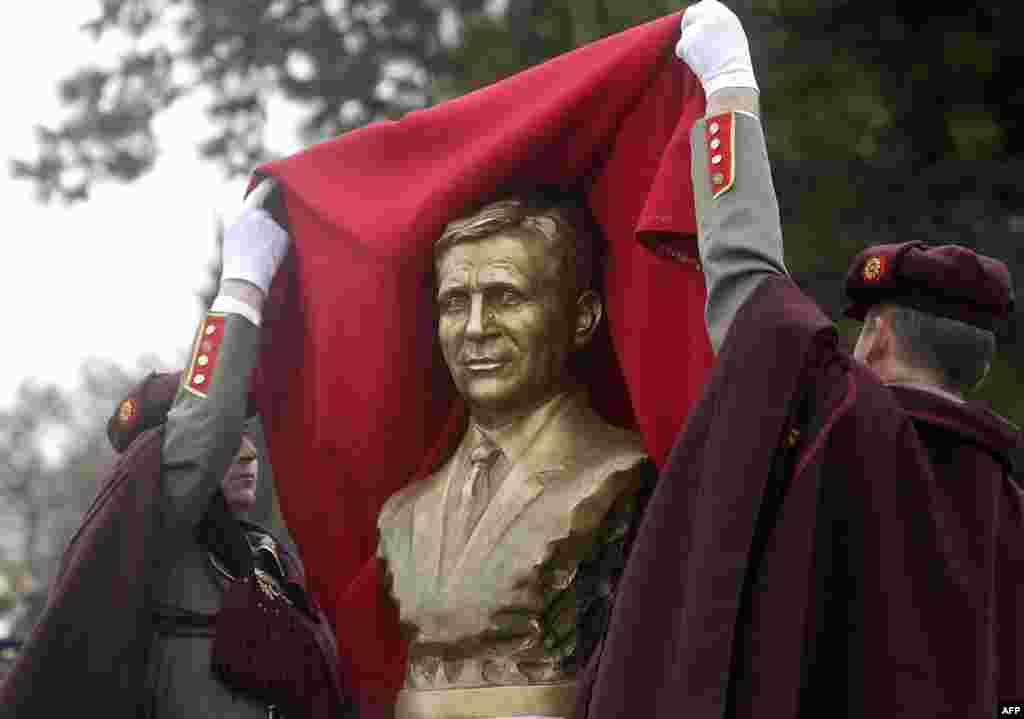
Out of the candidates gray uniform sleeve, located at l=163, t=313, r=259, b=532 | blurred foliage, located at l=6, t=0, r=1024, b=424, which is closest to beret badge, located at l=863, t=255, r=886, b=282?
gray uniform sleeve, located at l=163, t=313, r=259, b=532

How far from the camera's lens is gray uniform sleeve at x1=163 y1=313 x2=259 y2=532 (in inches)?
146

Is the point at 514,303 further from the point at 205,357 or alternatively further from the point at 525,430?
the point at 205,357

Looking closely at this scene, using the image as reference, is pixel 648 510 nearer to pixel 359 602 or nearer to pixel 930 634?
pixel 930 634

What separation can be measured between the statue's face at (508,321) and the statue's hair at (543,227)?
0.07ft

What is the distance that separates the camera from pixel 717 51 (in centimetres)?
317

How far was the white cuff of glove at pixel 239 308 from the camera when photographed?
383cm

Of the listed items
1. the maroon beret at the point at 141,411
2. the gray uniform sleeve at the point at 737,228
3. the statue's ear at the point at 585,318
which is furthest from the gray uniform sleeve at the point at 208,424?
the gray uniform sleeve at the point at 737,228

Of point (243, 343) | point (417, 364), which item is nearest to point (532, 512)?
point (417, 364)

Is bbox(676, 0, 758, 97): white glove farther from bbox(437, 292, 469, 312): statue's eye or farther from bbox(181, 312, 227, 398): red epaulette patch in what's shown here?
bbox(181, 312, 227, 398): red epaulette patch

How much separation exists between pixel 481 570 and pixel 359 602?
521mm

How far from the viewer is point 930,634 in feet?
8.28

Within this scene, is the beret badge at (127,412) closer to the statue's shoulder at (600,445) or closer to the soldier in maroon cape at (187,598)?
the soldier in maroon cape at (187,598)

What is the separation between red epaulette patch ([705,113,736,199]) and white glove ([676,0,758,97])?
0.28 feet

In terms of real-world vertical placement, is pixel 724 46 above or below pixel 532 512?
above
